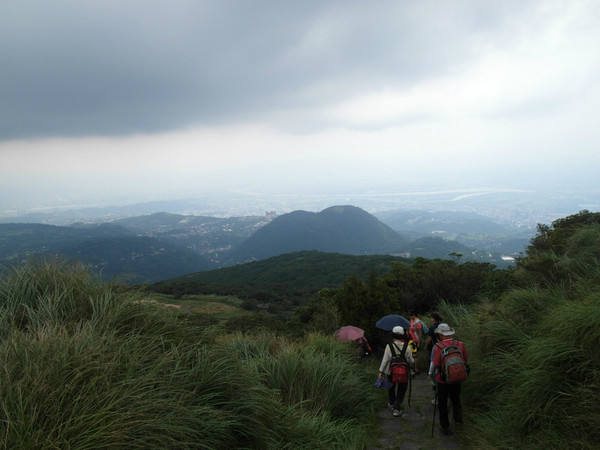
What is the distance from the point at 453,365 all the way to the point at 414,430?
1231 millimetres

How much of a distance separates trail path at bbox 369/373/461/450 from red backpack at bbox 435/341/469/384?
0.72m

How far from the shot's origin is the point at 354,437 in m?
3.91

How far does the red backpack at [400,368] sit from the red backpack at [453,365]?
2.71 ft

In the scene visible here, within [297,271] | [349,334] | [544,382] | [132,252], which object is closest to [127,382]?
[544,382]

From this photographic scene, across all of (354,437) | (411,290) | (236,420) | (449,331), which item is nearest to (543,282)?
(449,331)

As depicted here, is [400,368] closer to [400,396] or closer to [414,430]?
[400,396]

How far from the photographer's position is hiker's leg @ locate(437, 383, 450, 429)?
4307 millimetres

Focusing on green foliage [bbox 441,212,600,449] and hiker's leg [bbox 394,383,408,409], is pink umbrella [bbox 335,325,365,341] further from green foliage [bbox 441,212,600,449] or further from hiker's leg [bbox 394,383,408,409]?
green foliage [bbox 441,212,600,449]

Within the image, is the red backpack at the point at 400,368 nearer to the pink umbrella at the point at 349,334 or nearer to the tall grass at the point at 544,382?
the tall grass at the point at 544,382

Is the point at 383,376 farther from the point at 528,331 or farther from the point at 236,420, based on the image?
the point at 236,420

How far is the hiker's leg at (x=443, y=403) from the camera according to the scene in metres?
4.31

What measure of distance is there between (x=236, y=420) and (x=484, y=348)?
3.80 m

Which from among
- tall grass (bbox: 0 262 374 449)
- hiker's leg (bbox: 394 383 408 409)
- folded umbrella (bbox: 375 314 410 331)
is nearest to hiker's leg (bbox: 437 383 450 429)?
hiker's leg (bbox: 394 383 408 409)

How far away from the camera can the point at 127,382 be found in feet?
7.80
